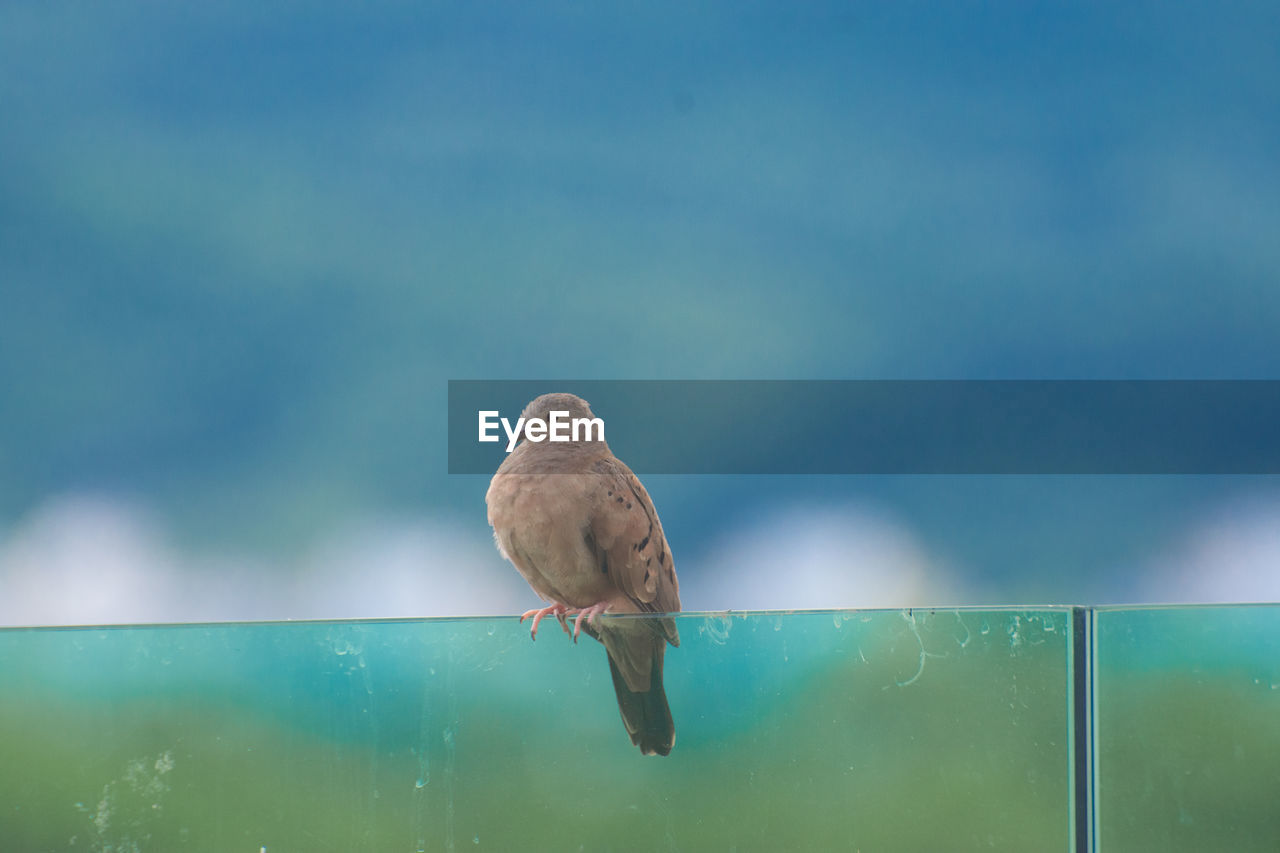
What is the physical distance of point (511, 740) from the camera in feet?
5.44

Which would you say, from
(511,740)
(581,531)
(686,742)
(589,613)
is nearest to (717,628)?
(686,742)

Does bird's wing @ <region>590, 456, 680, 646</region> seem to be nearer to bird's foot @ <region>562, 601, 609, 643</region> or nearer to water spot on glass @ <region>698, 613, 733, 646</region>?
bird's foot @ <region>562, 601, 609, 643</region>

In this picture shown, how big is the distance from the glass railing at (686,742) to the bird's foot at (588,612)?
1.34 feet

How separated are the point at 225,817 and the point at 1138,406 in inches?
143

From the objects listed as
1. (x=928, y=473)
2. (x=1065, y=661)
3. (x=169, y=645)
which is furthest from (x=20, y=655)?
(x=928, y=473)

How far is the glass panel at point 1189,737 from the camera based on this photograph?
1.57 m

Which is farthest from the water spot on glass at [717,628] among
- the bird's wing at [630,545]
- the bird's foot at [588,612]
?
the bird's wing at [630,545]

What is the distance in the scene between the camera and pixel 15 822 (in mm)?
1585

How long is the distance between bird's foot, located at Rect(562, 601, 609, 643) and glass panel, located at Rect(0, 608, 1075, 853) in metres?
0.40

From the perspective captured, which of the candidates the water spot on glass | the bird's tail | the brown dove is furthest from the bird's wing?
the water spot on glass

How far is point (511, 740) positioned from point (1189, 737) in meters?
1.06

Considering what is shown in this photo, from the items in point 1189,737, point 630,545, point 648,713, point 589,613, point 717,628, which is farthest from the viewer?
point 630,545

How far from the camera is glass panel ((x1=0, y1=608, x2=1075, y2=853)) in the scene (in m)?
1.62
